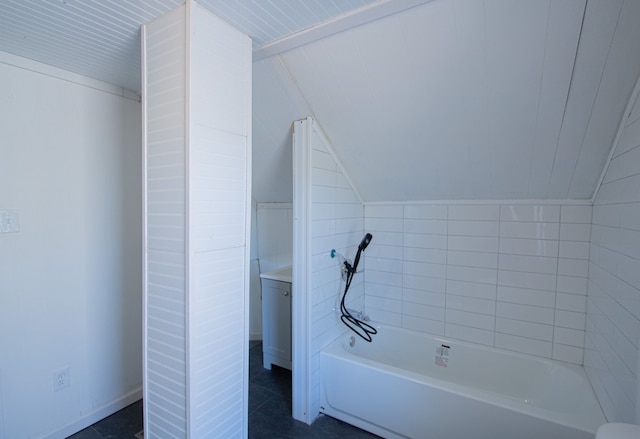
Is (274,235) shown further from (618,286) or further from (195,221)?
(618,286)

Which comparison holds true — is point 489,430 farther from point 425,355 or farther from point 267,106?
point 267,106

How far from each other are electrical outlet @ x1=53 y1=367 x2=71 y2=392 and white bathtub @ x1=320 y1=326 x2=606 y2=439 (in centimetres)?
157

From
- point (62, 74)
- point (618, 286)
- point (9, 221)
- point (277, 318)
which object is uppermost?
point (62, 74)

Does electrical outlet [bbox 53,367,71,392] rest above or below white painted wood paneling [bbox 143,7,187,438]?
below

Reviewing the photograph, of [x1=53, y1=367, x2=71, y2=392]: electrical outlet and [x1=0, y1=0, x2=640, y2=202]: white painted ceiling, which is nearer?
[x1=0, y1=0, x2=640, y2=202]: white painted ceiling

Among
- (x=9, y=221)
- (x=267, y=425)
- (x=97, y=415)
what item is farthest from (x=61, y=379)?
(x=267, y=425)

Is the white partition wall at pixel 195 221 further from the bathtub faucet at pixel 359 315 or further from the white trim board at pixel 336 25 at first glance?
the bathtub faucet at pixel 359 315

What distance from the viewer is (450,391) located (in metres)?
1.68

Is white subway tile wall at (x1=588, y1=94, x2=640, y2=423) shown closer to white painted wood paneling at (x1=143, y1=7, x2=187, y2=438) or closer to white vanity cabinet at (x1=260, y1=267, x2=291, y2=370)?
white painted wood paneling at (x1=143, y1=7, x2=187, y2=438)

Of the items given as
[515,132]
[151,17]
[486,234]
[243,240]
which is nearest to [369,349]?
[486,234]

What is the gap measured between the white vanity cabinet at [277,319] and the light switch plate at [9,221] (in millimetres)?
1616

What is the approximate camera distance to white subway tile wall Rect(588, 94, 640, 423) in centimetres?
122

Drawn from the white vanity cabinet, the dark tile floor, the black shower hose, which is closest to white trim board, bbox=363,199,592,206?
the black shower hose

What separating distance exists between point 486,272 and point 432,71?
1.45 m
